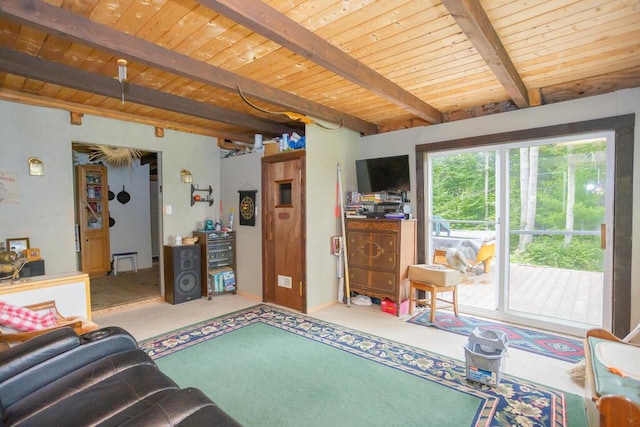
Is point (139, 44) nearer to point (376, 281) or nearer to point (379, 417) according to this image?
point (379, 417)

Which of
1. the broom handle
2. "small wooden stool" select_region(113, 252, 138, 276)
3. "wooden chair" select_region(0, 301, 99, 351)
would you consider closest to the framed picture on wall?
"wooden chair" select_region(0, 301, 99, 351)

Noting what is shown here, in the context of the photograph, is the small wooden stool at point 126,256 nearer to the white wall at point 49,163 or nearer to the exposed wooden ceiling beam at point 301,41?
the white wall at point 49,163

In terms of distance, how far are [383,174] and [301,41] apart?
2.50 m

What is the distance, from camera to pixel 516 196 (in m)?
3.67

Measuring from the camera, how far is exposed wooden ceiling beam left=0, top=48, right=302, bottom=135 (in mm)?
2430

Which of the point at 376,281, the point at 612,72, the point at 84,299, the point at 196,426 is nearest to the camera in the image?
the point at 196,426

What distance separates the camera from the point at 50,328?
2.04 metres

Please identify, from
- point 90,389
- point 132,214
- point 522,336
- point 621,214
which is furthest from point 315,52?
point 132,214

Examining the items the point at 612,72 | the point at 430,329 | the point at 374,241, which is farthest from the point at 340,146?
the point at 612,72

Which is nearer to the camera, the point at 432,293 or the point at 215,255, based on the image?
the point at 432,293

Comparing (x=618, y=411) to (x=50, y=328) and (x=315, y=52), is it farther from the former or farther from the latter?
(x=50, y=328)

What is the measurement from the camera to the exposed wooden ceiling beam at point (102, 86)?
2.43 m

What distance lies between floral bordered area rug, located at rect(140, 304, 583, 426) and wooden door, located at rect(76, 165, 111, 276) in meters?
3.77

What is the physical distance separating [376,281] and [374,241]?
0.51 meters
